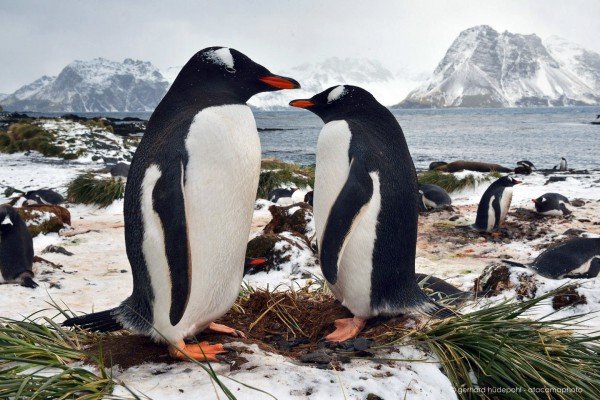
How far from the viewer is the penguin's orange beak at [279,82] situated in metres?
2.54

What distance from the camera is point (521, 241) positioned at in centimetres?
801

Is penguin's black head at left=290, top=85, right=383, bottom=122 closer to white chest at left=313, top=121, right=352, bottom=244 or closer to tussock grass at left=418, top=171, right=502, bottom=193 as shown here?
white chest at left=313, top=121, right=352, bottom=244

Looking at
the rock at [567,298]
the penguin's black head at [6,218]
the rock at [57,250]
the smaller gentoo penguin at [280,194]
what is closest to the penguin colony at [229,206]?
the rock at [567,298]

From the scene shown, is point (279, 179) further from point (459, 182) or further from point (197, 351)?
point (197, 351)

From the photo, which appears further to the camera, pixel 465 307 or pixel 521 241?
pixel 521 241

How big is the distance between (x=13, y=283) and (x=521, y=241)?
7.14 meters

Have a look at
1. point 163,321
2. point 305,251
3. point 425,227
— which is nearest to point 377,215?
point 163,321

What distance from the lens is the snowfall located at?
2029 mm

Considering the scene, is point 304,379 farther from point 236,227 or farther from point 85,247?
point 85,247

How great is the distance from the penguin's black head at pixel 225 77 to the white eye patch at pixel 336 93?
0.58 m

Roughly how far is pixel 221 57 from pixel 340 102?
86cm

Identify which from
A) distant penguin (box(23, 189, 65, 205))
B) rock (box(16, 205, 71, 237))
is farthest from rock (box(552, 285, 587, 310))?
distant penguin (box(23, 189, 65, 205))

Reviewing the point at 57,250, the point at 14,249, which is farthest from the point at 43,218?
the point at 14,249

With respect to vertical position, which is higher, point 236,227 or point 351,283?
point 236,227
